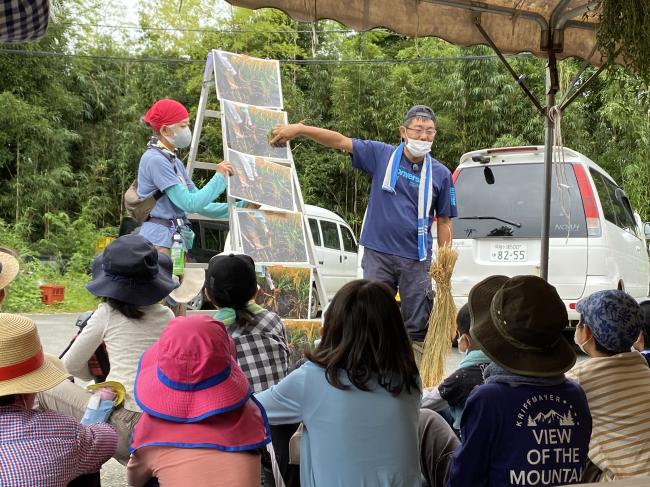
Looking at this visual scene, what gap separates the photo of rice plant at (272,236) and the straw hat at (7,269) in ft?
6.71

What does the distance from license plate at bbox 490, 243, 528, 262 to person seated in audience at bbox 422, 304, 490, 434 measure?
488 cm

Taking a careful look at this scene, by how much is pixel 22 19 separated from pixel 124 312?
1.35 metres

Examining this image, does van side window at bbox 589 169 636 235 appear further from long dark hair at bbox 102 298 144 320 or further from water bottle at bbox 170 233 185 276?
long dark hair at bbox 102 298 144 320

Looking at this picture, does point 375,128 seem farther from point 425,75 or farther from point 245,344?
point 245,344

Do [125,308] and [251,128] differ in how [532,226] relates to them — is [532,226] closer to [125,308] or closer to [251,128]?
[251,128]

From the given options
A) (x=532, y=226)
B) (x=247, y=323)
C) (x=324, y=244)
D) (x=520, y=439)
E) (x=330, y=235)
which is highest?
(x=247, y=323)

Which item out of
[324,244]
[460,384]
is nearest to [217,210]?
[460,384]

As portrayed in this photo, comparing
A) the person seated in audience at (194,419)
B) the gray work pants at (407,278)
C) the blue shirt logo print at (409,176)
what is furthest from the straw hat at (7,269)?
the blue shirt logo print at (409,176)

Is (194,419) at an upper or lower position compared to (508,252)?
upper

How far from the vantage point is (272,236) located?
5.66 metres

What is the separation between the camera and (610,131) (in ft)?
60.8

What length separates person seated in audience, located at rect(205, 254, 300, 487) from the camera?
3330 millimetres

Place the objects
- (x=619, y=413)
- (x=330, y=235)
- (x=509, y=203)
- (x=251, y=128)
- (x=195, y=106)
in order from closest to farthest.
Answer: (x=619, y=413)
(x=251, y=128)
(x=509, y=203)
(x=330, y=235)
(x=195, y=106)

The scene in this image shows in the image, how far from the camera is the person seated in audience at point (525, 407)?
2350 mm
